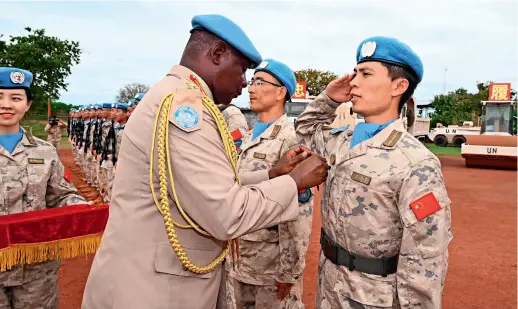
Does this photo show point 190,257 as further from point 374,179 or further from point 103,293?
point 374,179

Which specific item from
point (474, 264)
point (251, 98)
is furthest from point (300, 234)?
point (474, 264)

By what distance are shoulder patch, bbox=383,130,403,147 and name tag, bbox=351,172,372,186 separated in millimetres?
209

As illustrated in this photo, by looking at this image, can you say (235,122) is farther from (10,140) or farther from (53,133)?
(53,133)

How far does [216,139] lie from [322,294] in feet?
4.26

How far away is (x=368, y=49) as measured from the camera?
7.24ft

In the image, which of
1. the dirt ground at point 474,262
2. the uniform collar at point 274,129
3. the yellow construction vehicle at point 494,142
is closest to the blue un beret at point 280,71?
the uniform collar at point 274,129

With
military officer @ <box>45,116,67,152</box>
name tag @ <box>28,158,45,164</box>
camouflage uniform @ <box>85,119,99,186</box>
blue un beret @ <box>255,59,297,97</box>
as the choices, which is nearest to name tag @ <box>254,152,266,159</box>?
blue un beret @ <box>255,59,297,97</box>

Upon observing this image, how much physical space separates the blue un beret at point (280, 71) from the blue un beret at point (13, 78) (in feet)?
6.22

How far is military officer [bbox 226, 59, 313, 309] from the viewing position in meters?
2.99

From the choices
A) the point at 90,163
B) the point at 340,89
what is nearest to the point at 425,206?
the point at 340,89

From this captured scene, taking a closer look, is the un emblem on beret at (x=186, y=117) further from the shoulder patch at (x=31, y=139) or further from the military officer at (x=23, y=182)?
the shoulder patch at (x=31, y=139)

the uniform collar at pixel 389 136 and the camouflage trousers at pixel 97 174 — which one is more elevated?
Answer: the uniform collar at pixel 389 136

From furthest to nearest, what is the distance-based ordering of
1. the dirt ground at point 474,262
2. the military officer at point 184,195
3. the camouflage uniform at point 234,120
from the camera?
the camouflage uniform at point 234,120, the dirt ground at point 474,262, the military officer at point 184,195

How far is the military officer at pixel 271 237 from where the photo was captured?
9.82 feet
